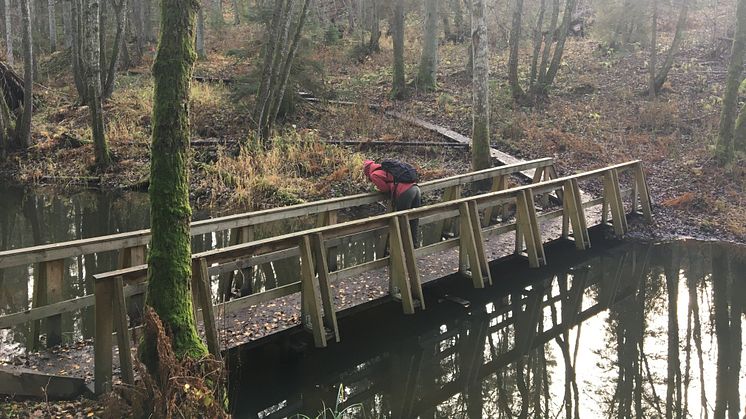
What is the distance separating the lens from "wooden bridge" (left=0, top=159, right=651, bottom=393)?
560cm

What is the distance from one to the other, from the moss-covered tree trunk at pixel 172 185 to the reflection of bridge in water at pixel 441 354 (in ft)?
5.44

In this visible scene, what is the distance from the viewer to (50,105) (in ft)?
68.2

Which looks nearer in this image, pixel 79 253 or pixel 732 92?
pixel 79 253

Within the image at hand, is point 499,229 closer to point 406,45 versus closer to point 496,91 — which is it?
point 496,91

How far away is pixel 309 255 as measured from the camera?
692 cm

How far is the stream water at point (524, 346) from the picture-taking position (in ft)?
22.2

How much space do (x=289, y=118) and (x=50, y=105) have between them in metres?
8.90

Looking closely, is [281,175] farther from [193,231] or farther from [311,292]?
[311,292]

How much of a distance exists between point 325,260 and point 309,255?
0.74 feet

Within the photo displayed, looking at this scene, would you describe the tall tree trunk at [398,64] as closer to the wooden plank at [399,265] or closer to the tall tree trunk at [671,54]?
the tall tree trunk at [671,54]

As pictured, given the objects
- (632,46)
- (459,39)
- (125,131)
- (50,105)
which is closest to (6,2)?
(50,105)

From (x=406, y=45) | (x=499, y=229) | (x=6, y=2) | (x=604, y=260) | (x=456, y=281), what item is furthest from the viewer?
(x=406, y=45)

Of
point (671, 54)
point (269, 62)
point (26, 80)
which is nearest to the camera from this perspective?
point (269, 62)

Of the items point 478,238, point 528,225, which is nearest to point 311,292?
point 478,238
